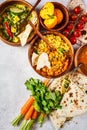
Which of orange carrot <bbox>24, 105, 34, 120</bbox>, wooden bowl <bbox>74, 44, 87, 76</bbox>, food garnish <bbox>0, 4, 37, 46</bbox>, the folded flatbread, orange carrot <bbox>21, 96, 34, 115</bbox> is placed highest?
food garnish <bbox>0, 4, 37, 46</bbox>

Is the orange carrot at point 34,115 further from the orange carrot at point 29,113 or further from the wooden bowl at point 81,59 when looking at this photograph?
the wooden bowl at point 81,59

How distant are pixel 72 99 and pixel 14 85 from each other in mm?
435

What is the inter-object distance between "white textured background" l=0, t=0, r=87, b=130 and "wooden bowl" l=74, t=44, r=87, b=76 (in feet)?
1.07

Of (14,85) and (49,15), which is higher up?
(49,15)

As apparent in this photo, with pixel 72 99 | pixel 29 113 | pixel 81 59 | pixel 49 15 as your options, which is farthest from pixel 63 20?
pixel 29 113

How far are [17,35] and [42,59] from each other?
26cm

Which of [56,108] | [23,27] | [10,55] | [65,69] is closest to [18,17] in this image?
[23,27]

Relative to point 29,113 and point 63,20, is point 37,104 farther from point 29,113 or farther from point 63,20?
point 63,20

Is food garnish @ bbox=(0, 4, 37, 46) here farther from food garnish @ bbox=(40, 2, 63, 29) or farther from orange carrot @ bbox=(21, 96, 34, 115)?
orange carrot @ bbox=(21, 96, 34, 115)

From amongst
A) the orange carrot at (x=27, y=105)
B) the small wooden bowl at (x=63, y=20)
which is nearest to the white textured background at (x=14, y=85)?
the orange carrot at (x=27, y=105)

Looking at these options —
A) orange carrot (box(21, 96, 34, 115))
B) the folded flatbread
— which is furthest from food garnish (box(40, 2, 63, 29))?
orange carrot (box(21, 96, 34, 115))

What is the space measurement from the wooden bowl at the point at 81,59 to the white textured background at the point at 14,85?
0.33 m

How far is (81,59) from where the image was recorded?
3168mm

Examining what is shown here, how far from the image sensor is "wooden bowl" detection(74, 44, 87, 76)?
3143mm
